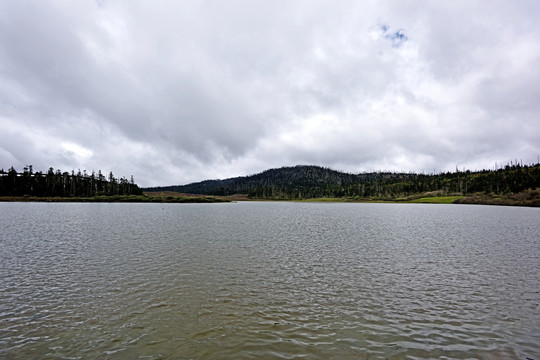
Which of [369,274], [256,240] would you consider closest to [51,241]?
[256,240]

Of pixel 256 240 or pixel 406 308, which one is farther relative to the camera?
pixel 256 240

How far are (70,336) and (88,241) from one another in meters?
26.1

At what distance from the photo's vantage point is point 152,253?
26422 millimetres

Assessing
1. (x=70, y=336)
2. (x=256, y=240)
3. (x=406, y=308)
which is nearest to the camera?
(x=70, y=336)

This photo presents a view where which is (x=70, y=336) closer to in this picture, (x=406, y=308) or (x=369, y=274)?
(x=406, y=308)

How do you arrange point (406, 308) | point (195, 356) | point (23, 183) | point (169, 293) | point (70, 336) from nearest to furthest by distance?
point (195, 356) < point (70, 336) < point (406, 308) < point (169, 293) < point (23, 183)

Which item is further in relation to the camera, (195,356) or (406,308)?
(406,308)

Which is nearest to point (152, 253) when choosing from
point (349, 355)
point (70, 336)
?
point (70, 336)

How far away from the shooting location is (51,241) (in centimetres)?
3247

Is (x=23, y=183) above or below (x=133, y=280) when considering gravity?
above

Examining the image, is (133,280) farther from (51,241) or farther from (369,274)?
(51,241)

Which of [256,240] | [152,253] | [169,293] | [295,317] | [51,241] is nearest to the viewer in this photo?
[295,317]

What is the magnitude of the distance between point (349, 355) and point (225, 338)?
193 inches

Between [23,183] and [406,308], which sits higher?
[23,183]
